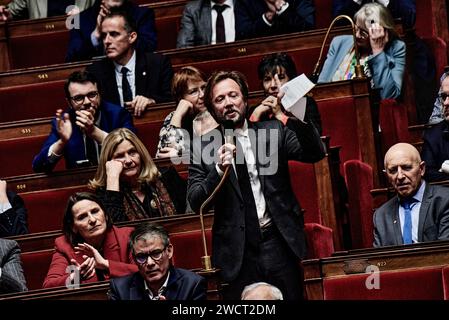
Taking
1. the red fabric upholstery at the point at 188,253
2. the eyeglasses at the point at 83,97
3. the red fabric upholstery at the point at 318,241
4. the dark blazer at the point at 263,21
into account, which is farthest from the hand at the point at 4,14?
the red fabric upholstery at the point at 318,241

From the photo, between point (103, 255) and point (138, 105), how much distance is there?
1.76 ft

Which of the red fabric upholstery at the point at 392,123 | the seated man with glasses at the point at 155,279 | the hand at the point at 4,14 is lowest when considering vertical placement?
the seated man with glasses at the point at 155,279

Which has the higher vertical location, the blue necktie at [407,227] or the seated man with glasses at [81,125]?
the seated man with glasses at [81,125]

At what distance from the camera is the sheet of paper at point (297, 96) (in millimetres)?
2000

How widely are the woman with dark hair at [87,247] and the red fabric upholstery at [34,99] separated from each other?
26.2 inches

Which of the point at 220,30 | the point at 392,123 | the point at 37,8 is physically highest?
the point at 37,8

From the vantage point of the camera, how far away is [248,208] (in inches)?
81.4

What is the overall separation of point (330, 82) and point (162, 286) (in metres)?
0.70

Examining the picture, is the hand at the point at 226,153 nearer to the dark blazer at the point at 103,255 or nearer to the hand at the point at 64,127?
the dark blazer at the point at 103,255

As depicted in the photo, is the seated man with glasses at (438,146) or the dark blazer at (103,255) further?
the seated man with glasses at (438,146)

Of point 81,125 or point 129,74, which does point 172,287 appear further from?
point 129,74

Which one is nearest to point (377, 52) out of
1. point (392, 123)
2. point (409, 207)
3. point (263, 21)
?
point (392, 123)

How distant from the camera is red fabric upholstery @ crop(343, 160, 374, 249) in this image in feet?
7.93

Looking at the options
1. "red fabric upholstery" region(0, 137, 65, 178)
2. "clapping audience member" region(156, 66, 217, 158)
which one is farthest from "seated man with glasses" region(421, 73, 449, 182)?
"red fabric upholstery" region(0, 137, 65, 178)
